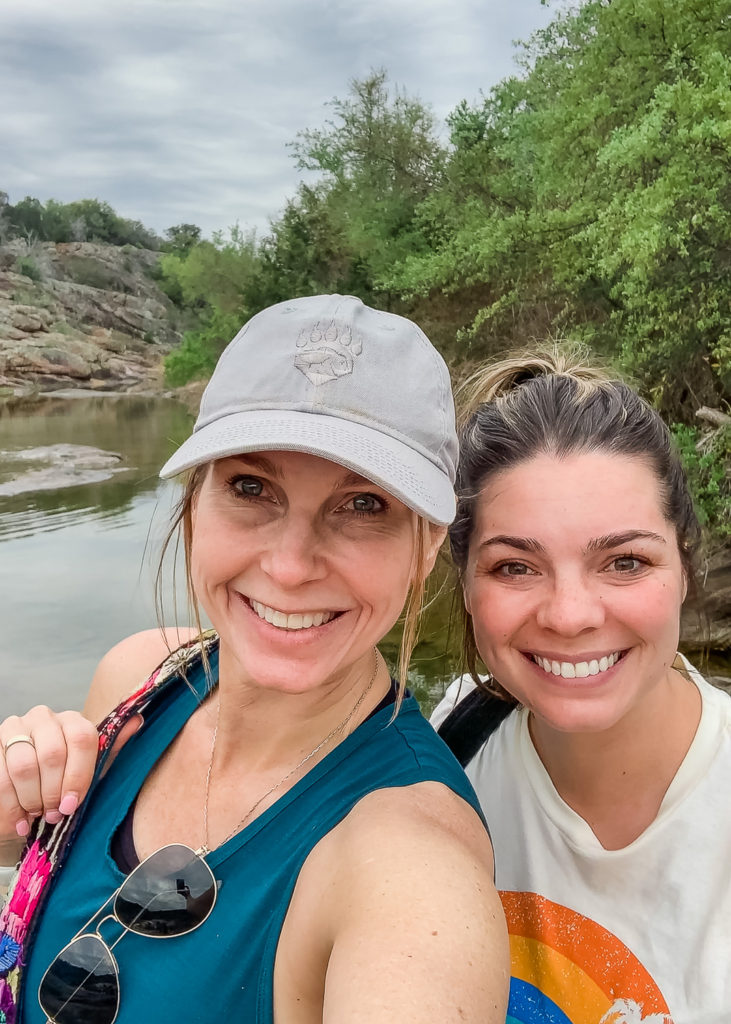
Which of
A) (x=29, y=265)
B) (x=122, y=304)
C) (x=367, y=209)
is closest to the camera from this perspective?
(x=367, y=209)

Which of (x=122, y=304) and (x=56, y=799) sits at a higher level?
(x=122, y=304)

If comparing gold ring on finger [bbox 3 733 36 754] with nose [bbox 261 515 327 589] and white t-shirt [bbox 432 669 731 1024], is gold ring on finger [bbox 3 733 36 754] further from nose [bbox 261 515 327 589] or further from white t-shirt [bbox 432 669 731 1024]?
white t-shirt [bbox 432 669 731 1024]

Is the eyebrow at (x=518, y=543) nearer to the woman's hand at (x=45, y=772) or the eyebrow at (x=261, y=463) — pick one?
the eyebrow at (x=261, y=463)

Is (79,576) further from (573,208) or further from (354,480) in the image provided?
(354,480)

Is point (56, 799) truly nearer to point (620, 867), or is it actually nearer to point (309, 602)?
point (309, 602)

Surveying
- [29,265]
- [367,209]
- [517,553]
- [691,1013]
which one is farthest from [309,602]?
[29,265]

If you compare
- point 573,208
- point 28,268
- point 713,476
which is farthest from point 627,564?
point 28,268

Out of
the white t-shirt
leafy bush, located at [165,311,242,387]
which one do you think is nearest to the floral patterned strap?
the white t-shirt

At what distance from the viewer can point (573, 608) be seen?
1352 mm

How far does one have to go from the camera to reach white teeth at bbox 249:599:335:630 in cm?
118

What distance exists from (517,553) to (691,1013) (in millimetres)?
807

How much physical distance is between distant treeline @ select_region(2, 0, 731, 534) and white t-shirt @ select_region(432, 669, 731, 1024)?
3.14 meters

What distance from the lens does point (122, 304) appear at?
49156 mm

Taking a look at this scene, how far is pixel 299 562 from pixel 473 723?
0.84 meters
